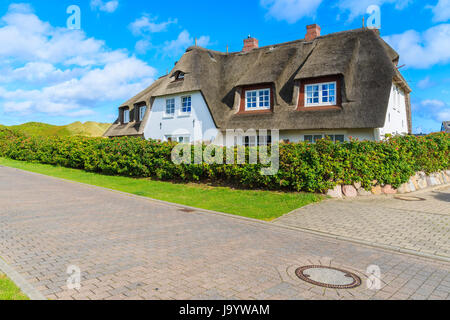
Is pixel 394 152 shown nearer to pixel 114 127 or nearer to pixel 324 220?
pixel 324 220

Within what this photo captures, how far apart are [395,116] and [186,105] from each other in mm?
15288

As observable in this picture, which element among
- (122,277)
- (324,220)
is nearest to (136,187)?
(324,220)

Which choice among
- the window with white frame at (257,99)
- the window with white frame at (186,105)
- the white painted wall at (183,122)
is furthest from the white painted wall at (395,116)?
the window with white frame at (186,105)

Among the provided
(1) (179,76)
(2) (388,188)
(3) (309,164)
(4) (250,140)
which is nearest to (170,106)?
(1) (179,76)

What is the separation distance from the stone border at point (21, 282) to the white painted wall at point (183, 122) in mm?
18750

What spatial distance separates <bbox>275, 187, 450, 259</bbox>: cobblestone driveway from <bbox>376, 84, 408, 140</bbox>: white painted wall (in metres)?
7.81

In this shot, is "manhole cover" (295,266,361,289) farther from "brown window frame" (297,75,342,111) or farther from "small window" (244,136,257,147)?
"small window" (244,136,257,147)

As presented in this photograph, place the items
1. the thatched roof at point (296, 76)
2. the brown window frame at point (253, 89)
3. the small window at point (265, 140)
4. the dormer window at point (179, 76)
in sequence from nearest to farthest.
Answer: the thatched roof at point (296, 76), the small window at point (265, 140), the brown window frame at point (253, 89), the dormer window at point (179, 76)

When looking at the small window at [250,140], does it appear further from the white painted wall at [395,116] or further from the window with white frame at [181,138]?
the white painted wall at [395,116]

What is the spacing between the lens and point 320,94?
19781 mm

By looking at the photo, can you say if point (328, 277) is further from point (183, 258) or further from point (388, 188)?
point (388, 188)

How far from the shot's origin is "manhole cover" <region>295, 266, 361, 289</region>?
15.3ft

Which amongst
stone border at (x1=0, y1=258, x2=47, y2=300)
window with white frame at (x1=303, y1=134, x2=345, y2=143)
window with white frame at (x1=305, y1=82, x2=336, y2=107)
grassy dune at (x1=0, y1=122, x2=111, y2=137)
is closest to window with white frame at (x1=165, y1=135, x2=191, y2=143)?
window with white frame at (x1=303, y1=134, x2=345, y2=143)

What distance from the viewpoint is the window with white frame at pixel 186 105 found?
81.0 ft
